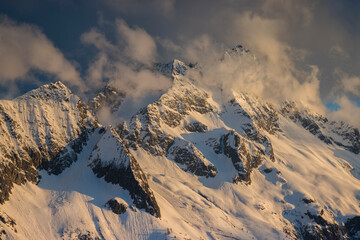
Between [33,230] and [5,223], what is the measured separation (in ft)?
50.1

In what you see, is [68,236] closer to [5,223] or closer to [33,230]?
[33,230]

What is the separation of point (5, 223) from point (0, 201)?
16357 mm

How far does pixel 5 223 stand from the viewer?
187875mm

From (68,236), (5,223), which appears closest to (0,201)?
(5,223)

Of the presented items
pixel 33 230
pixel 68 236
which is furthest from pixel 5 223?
pixel 68 236

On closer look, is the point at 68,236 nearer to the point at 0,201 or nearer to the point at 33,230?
the point at 33,230

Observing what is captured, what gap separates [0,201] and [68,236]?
134 ft

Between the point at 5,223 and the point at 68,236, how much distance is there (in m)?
32.3

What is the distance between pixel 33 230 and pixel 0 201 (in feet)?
78.3

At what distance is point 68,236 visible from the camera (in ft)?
655

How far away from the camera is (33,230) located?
646 feet

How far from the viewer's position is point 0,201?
199250 mm

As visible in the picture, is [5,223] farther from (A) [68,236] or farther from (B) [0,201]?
(A) [68,236]
